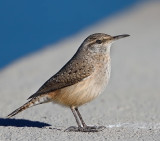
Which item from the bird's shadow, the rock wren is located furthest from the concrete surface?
the rock wren

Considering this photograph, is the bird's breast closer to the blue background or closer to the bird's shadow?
the bird's shadow

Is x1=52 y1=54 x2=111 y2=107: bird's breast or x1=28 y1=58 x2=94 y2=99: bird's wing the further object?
x1=28 y1=58 x2=94 y2=99: bird's wing

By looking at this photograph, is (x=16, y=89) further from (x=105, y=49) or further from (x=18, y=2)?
(x=18, y=2)

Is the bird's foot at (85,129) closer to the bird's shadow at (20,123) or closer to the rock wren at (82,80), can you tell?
the rock wren at (82,80)

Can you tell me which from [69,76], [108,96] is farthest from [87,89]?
[108,96]

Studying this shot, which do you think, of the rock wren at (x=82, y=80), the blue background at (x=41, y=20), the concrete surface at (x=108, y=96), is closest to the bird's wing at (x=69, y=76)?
the rock wren at (x=82, y=80)

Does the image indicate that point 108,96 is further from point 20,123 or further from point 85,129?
point 85,129
